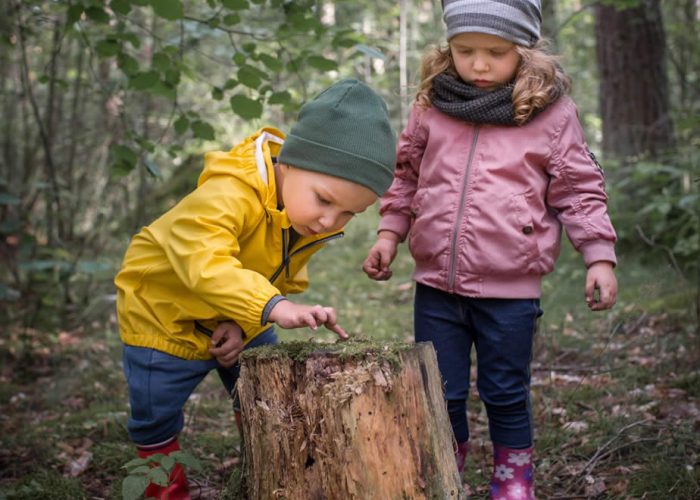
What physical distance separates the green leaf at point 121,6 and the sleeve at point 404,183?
1545 millimetres

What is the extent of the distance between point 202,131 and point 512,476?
244cm

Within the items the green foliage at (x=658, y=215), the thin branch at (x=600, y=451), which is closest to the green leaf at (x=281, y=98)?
the thin branch at (x=600, y=451)

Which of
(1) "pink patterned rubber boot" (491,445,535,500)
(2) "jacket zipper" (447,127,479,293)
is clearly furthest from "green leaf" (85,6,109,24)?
(1) "pink patterned rubber boot" (491,445,535,500)

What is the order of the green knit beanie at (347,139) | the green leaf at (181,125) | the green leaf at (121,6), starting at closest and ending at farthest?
1. the green knit beanie at (347,139)
2. the green leaf at (121,6)
3. the green leaf at (181,125)

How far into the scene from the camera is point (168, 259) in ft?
8.57

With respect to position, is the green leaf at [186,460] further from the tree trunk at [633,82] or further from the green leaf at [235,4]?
the tree trunk at [633,82]

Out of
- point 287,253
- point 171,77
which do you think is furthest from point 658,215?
point 287,253

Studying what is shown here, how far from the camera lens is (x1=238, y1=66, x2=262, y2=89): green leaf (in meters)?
3.78

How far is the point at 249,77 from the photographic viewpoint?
12.4 ft

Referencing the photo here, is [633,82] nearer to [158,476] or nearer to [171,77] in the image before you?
[171,77]

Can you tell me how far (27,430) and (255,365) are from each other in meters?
2.25

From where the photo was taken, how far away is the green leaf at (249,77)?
3775 millimetres

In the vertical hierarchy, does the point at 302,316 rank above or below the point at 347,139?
below

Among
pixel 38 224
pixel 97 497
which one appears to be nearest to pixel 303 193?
pixel 97 497
